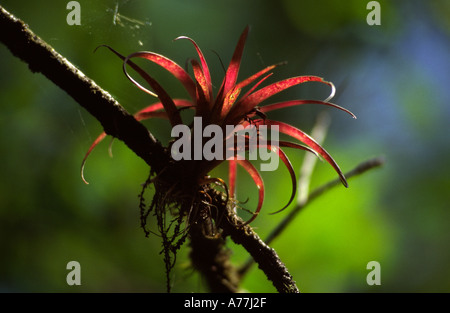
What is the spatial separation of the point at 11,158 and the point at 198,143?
3133 millimetres

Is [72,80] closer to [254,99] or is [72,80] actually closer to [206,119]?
[206,119]

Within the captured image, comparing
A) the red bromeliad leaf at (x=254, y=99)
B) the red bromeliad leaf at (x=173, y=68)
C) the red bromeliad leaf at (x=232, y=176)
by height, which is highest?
the red bromeliad leaf at (x=173, y=68)

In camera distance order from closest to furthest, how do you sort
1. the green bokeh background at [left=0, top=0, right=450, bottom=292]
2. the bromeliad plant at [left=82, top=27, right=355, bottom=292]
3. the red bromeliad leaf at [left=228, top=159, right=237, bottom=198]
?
1. the bromeliad plant at [left=82, top=27, right=355, bottom=292]
2. the red bromeliad leaf at [left=228, top=159, right=237, bottom=198]
3. the green bokeh background at [left=0, top=0, right=450, bottom=292]

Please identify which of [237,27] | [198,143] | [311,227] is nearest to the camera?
[198,143]

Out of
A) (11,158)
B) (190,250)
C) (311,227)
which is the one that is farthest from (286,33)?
(190,250)

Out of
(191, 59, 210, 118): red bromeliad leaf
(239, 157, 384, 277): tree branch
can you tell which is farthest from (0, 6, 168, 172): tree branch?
(239, 157, 384, 277): tree branch

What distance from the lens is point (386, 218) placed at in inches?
154

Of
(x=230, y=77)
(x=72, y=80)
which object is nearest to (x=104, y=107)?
(x=72, y=80)

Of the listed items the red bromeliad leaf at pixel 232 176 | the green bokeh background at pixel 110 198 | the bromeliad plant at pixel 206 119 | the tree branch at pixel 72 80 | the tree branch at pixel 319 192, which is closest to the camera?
the tree branch at pixel 72 80

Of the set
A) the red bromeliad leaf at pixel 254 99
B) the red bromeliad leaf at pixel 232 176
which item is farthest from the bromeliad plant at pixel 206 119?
the red bromeliad leaf at pixel 232 176

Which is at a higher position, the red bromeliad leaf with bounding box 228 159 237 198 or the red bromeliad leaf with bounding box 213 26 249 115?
the red bromeliad leaf with bounding box 213 26 249 115

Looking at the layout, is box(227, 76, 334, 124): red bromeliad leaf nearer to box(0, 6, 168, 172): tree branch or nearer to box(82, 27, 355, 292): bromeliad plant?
box(82, 27, 355, 292): bromeliad plant

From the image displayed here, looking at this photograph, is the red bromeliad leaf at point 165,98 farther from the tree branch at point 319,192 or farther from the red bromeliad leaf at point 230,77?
the tree branch at point 319,192

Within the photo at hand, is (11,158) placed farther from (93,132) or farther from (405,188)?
(405,188)
